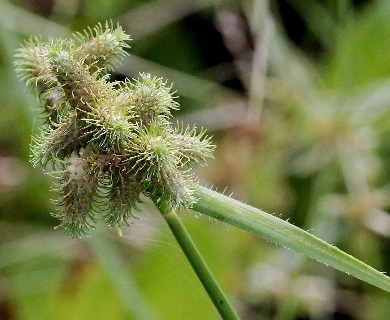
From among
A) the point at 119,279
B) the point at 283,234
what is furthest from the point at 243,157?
the point at 283,234

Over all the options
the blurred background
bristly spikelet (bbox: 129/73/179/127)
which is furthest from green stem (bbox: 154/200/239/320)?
the blurred background

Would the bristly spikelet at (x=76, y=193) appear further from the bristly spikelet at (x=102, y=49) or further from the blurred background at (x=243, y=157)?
the blurred background at (x=243, y=157)

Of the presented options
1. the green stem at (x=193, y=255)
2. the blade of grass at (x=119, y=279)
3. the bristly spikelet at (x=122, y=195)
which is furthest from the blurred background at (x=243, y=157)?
the bristly spikelet at (x=122, y=195)

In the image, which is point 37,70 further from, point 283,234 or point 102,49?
point 283,234

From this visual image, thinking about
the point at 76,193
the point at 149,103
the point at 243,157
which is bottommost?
the point at 76,193

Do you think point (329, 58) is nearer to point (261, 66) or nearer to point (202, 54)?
point (261, 66)

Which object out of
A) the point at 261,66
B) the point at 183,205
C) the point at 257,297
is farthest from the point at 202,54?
the point at 183,205
